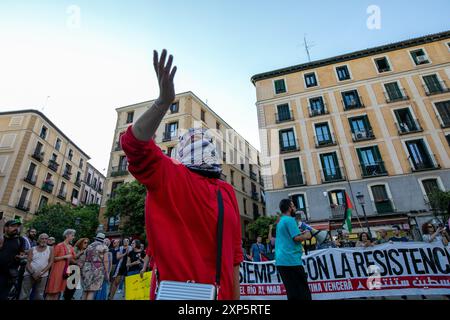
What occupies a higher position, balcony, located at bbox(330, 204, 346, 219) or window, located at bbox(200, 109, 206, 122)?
window, located at bbox(200, 109, 206, 122)

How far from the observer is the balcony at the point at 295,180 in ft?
72.9

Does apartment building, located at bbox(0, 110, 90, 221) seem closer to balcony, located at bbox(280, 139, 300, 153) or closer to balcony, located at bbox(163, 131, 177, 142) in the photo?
balcony, located at bbox(163, 131, 177, 142)

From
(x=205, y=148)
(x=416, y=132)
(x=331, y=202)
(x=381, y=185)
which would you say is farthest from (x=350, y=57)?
(x=205, y=148)

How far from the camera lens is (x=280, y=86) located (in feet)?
88.9

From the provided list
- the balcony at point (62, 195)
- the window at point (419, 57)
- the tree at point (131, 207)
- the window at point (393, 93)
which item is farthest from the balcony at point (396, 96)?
the balcony at point (62, 195)

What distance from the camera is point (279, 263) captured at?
12.8ft

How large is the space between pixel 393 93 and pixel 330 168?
9.57 metres

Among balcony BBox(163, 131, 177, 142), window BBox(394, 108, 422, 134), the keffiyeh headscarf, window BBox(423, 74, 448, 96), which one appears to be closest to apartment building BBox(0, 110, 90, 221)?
balcony BBox(163, 131, 177, 142)

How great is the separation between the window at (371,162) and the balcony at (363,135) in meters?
0.90

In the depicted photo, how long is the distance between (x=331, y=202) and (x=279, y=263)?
18.8 metres

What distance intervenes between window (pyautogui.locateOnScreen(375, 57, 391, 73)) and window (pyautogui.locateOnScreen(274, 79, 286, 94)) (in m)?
9.27

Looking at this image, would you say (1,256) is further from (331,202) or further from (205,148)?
(331,202)

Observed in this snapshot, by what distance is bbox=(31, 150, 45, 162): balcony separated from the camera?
3018 centimetres

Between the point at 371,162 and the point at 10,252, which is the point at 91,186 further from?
the point at 10,252
